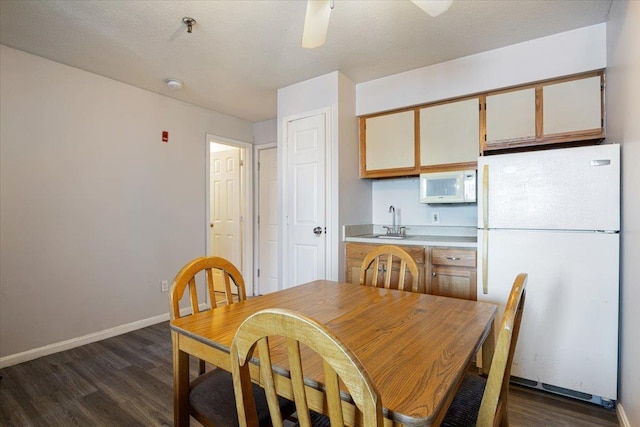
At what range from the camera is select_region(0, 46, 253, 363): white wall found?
245cm

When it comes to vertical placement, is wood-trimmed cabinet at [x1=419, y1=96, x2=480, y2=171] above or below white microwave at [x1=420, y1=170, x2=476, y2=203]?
above

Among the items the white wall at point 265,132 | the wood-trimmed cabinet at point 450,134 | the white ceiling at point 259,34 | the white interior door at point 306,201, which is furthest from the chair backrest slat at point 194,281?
the white wall at point 265,132

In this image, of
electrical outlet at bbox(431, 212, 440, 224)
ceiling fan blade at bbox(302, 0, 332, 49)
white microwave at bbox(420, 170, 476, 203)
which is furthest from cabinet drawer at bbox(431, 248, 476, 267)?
ceiling fan blade at bbox(302, 0, 332, 49)

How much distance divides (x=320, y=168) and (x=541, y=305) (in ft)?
6.59

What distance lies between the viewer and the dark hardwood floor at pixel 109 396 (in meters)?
1.79

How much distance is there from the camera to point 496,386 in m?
0.86

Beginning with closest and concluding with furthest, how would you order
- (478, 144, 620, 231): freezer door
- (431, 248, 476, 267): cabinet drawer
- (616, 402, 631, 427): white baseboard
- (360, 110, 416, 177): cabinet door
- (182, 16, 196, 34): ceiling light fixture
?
(616, 402, 631, 427): white baseboard < (478, 144, 620, 231): freezer door < (182, 16, 196, 34): ceiling light fixture < (431, 248, 476, 267): cabinet drawer < (360, 110, 416, 177): cabinet door

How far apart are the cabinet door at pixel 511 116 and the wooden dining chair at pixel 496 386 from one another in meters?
1.87

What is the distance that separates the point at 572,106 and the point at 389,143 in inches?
55.3

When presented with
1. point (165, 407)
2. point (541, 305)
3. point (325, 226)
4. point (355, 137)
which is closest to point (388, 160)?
point (355, 137)

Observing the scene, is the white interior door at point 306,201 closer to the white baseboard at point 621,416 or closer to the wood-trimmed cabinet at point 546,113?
the wood-trimmed cabinet at point 546,113

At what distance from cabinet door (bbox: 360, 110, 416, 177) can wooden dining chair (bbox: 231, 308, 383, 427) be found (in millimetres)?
2545

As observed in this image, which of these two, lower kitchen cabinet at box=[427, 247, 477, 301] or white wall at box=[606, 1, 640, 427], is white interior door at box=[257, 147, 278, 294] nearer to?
lower kitchen cabinet at box=[427, 247, 477, 301]

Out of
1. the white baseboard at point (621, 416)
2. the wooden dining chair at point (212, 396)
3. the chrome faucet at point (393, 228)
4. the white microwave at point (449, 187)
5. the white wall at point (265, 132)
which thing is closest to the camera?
the wooden dining chair at point (212, 396)
